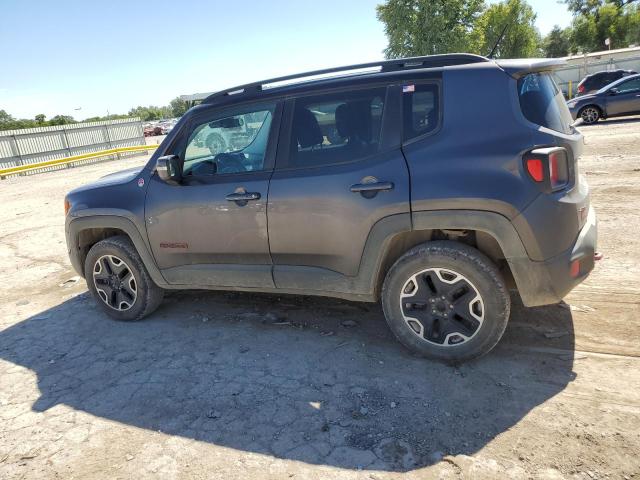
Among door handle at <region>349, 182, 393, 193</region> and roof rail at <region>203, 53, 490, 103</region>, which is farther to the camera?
roof rail at <region>203, 53, 490, 103</region>

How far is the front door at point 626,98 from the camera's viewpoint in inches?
584

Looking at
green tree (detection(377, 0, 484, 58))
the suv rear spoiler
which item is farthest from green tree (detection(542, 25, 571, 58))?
the suv rear spoiler

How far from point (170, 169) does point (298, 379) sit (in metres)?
1.98

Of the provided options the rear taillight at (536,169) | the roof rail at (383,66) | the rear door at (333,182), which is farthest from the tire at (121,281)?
the rear taillight at (536,169)

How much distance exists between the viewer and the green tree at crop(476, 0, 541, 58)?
172ft

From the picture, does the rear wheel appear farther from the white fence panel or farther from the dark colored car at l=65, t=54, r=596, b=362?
the white fence panel

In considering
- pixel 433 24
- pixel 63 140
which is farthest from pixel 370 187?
pixel 433 24

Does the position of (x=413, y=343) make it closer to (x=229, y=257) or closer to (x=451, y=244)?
(x=451, y=244)

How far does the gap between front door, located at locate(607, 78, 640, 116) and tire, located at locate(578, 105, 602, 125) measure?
0.43 metres

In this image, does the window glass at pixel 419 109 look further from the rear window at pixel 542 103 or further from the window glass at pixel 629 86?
the window glass at pixel 629 86

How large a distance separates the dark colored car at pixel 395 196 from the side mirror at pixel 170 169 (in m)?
0.01

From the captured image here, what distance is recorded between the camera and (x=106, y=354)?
3.93 m

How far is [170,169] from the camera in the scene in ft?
12.6

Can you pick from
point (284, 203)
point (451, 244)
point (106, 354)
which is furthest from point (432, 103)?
point (106, 354)
